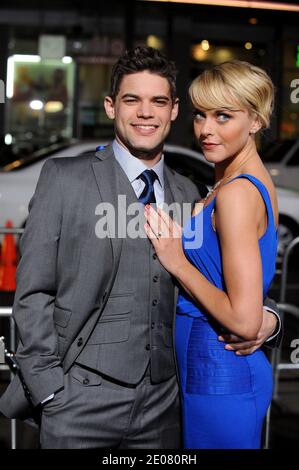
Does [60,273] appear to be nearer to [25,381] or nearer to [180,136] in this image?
[25,381]

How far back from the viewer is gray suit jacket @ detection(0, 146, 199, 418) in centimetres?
242

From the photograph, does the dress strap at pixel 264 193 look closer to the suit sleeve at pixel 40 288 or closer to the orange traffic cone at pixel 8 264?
the suit sleeve at pixel 40 288

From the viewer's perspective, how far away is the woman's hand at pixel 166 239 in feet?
8.03

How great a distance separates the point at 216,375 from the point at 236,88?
3.10 feet

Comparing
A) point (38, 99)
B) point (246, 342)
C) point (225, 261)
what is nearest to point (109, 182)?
point (225, 261)

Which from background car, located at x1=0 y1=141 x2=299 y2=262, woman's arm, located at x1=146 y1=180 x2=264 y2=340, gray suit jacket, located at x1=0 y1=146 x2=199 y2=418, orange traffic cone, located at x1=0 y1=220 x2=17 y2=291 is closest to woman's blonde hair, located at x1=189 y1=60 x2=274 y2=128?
woman's arm, located at x1=146 y1=180 x2=264 y2=340

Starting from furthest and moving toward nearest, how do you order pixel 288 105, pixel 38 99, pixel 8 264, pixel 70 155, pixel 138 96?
1. pixel 288 105
2. pixel 38 99
3. pixel 70 155
4. pixel 8 264
5. pixel 138 96

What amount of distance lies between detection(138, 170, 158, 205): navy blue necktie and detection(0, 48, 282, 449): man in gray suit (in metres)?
0.03

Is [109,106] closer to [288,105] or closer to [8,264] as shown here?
[8,264]

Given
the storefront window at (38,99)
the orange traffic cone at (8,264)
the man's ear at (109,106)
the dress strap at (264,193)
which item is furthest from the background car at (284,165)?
the dress strap at (264,193)

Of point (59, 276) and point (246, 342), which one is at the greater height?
point (59, 276)

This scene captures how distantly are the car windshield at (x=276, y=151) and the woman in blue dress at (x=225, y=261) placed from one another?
941 centimetres

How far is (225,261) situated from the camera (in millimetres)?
2293

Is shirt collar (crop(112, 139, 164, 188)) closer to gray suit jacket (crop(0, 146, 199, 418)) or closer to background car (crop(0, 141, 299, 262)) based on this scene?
gray suit jacket (crop(0, 146, 199, 418))
